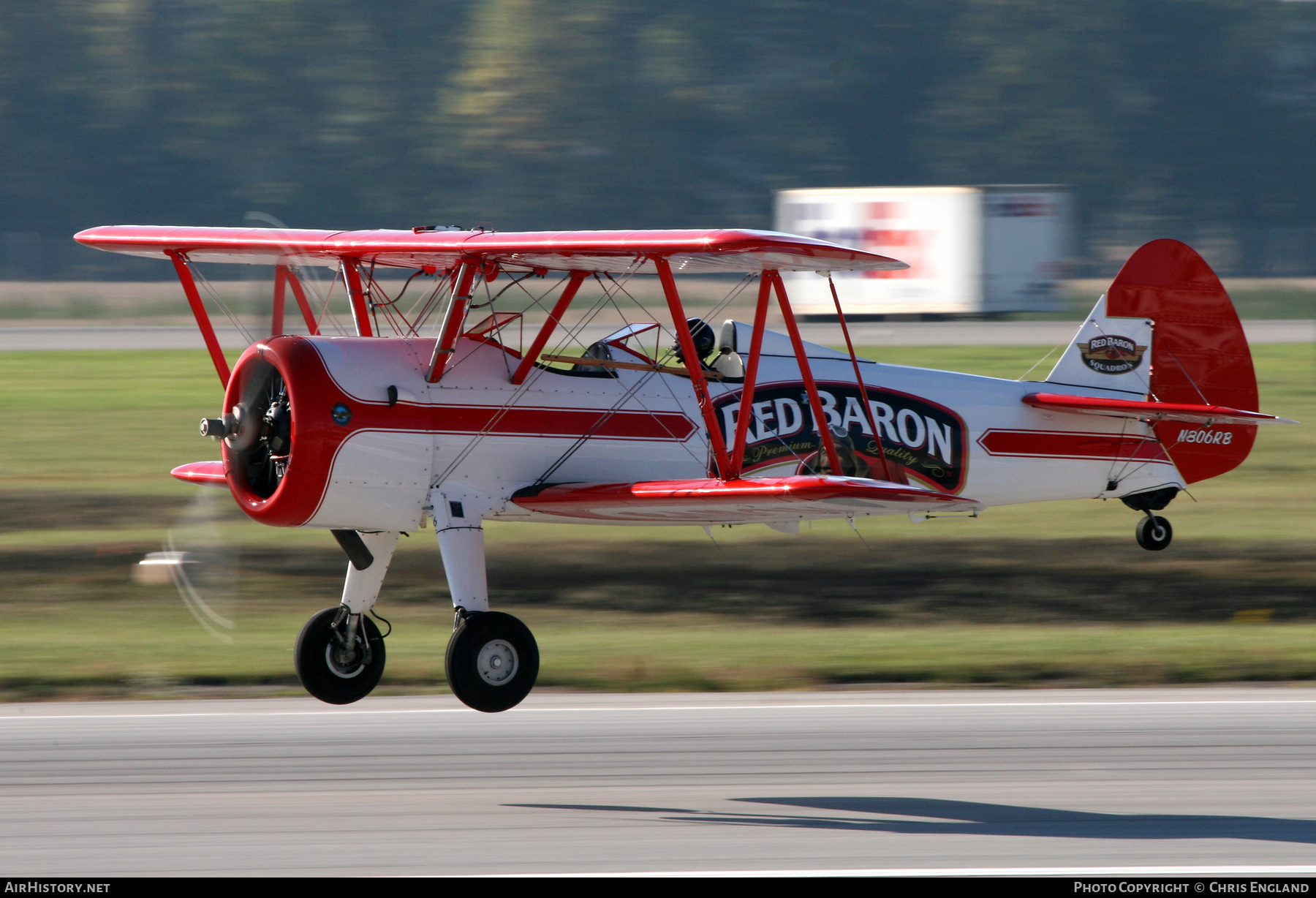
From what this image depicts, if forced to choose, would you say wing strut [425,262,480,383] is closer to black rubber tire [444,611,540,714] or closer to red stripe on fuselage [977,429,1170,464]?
black rubber tire [444,611,540,714]

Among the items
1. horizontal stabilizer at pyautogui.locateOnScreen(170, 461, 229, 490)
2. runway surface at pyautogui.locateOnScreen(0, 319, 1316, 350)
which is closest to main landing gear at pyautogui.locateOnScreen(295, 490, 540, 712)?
horizontal stabilizer at pyautogui.locateOnScreen(170, 461, 229, 490)

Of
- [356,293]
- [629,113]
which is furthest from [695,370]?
[629,113]

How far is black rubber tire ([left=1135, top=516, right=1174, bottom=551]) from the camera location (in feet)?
42.7

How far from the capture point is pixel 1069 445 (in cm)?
1234

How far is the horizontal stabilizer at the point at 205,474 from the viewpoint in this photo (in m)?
10.3

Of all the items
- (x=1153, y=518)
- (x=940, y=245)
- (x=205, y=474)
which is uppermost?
→ (x=940, y=245)

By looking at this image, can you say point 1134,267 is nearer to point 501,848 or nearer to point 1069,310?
point 501,848

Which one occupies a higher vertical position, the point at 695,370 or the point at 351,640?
the point at 695,370

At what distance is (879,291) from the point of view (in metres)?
39.5

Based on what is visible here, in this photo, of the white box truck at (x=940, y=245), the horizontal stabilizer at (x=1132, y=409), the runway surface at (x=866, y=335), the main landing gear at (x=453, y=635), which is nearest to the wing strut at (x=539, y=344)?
the main landing gear at (x=453, y=635)

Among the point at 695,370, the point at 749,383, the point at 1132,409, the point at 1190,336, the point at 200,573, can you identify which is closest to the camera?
the point at 695,370

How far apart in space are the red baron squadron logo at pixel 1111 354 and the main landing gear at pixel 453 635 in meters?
5.99

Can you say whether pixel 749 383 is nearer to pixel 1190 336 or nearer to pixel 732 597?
pixel 1190 336

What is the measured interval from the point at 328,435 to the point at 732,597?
6599 millimetres
